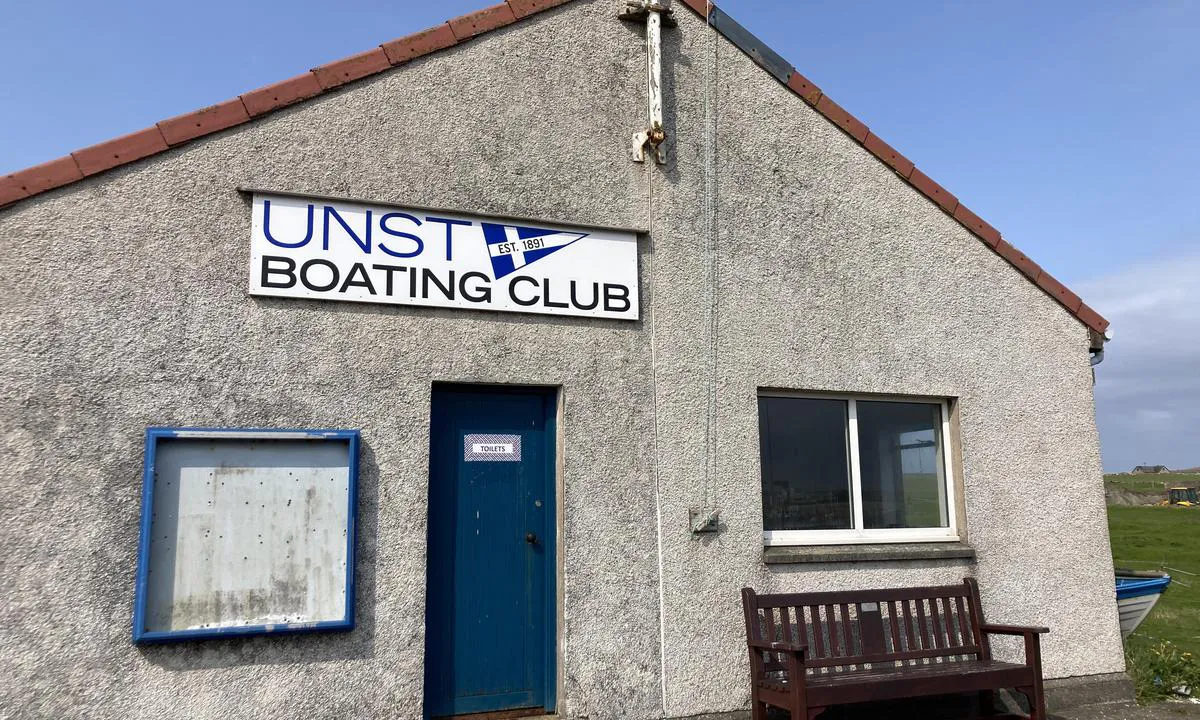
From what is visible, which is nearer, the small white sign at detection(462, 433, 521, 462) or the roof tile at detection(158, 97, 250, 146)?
the roof tile at detection(158, 97, 250, 146)

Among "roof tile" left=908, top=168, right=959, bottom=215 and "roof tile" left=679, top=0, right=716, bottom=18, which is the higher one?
"roof tile" left=679, top=0, right=716, bottom=18

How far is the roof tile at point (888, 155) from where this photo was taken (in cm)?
708

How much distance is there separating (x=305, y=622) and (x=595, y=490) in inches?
76.5

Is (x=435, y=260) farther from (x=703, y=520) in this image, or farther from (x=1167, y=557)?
(x=1167, y=557)

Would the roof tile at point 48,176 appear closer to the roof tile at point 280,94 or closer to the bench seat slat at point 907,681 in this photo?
the roof tile at point 280,94

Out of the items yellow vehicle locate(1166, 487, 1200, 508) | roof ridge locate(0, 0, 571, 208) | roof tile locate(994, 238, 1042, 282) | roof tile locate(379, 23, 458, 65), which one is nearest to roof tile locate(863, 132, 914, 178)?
roof tile locate(994, 238, 1042, 282)

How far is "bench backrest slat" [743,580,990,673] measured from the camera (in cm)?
575

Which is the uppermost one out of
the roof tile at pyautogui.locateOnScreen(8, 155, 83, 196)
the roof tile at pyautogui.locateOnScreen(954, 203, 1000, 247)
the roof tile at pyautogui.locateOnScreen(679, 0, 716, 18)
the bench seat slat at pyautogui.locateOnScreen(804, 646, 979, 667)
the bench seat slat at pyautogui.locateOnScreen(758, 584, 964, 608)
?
the roof tile at pyautogui.locateOnScreen(679, 0, 716, 18)

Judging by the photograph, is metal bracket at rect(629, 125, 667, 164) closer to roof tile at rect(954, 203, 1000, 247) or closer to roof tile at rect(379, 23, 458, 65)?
roof tile at rect(379, 23, 458, 65)

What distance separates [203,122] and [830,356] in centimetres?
462

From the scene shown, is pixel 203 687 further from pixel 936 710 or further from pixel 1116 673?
pixel 1116 673

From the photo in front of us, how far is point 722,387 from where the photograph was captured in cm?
616

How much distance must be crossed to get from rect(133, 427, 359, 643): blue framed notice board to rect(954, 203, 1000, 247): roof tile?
17.4 ft

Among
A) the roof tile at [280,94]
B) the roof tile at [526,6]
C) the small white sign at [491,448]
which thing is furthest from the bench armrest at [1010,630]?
the roof tile at [280,94]
